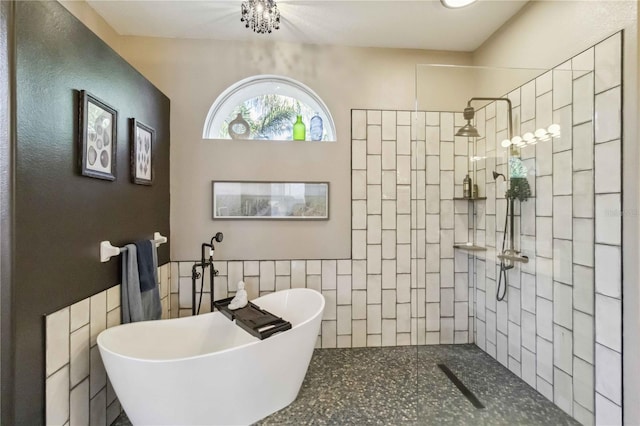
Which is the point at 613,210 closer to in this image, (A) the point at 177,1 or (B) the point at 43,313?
(B) the point at 43,313

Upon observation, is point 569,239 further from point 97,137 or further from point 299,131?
point 97,137

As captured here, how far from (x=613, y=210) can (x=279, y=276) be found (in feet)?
7.04

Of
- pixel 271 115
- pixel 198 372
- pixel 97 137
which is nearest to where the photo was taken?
pixel 198 372

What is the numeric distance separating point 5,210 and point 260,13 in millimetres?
1704

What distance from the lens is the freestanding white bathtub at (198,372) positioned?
127 centimetres

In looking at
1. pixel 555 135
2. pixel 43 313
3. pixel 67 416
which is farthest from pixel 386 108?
pixel 67 416

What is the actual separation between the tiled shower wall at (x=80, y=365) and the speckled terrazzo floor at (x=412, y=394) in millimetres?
243

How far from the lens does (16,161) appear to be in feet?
3.37

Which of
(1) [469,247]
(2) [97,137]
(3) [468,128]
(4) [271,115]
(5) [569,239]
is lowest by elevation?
(1) [469,247]

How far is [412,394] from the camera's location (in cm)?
182

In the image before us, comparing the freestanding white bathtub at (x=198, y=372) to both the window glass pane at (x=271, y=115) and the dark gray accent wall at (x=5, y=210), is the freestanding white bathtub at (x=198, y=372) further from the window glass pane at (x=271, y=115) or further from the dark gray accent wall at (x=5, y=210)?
the window glass pane at (x=271, y=115)

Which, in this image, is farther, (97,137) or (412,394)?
(412,394)

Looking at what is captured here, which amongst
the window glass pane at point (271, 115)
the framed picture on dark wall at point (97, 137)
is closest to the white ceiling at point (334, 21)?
the window glass pane at point (271, 115)

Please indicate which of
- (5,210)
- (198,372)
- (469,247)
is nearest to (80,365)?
(198,372)
